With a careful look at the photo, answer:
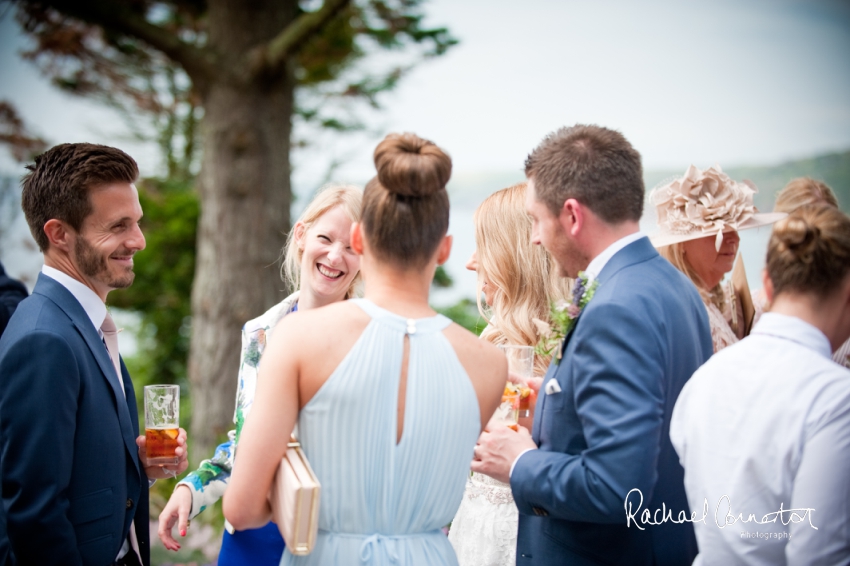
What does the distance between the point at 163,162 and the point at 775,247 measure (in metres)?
10.8


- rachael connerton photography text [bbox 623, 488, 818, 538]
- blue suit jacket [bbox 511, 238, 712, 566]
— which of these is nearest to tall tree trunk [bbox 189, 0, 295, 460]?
blue suit jacket [bbox 511, 238, 712, 566]

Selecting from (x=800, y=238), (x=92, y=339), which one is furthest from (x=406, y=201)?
Answer: (x=92, y=339)

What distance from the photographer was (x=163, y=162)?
11.1m

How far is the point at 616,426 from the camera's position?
1.92 m

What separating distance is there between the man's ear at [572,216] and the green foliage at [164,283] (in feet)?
28.1

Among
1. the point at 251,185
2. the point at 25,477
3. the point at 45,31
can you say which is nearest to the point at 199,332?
the point at 251,185

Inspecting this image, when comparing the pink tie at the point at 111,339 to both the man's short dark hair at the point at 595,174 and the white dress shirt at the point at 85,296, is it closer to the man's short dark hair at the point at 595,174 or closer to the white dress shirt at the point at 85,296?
the white dress shirt at the point at 85,296

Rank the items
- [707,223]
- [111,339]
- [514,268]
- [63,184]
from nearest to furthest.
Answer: [63,184], [111,339], [514,268], [707,223]

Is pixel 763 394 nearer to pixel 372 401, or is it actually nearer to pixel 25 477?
pixel 372 401

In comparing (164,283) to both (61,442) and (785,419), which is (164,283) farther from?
(785,419)

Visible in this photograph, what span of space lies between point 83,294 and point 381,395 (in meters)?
1.37

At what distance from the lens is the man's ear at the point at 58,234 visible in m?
2.45

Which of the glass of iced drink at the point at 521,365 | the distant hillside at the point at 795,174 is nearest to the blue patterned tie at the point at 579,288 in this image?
the glass of iced drink at the point at 521,365

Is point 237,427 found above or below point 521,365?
below
